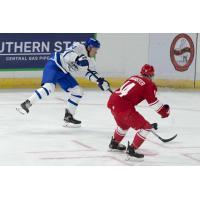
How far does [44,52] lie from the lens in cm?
1060

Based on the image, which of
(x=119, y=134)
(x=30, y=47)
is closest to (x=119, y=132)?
(x=119, y=134)

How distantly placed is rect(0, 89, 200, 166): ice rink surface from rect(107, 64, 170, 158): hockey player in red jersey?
0.83ft

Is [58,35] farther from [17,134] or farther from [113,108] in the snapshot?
[113,108]

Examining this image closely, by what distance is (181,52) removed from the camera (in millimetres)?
10914

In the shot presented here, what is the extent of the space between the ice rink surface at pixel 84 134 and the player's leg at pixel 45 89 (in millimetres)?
252

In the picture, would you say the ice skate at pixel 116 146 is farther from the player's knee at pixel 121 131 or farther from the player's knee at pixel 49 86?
the player's knee at pixel 49 86

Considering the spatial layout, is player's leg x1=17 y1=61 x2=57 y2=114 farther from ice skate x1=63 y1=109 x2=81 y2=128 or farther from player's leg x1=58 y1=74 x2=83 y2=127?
ice skate x1=63 y1=109 x2=81 y2=128

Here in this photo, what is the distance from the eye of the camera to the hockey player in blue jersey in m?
7.42

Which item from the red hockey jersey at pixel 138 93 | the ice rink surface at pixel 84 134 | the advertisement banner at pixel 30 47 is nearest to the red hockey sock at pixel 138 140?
the ice rink surface at pixel 84 134

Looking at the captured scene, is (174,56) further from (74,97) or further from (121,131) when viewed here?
(121,131)

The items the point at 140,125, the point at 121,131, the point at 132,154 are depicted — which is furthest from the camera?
the point at 121,131

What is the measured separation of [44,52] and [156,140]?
12.9ft

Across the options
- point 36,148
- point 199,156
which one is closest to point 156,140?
point 199,156

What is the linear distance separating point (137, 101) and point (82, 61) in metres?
1.47
